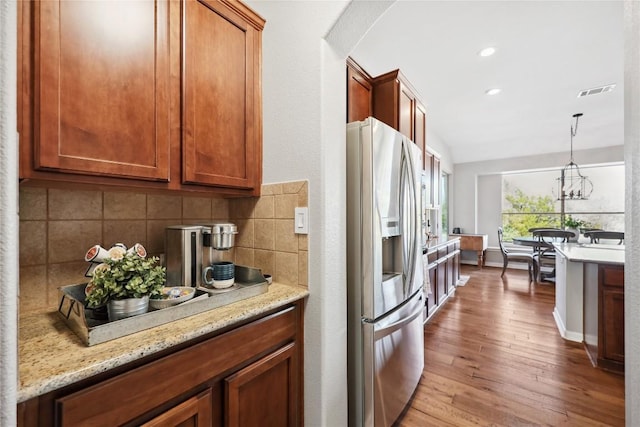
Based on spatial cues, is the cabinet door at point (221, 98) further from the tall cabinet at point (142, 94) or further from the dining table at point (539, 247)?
the dining table at point (539, 247)

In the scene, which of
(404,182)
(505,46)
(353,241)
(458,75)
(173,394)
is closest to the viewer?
(173,394)

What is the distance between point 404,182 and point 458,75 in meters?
2.28

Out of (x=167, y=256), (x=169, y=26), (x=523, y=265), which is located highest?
(x=169, y=26)

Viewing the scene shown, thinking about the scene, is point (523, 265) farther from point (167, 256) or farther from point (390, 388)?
point (167, 256)

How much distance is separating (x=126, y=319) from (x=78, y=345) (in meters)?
0.12

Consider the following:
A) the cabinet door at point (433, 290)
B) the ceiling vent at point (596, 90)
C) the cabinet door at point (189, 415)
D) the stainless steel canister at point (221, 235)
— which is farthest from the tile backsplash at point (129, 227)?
the ceiling vent at point (596, 90)

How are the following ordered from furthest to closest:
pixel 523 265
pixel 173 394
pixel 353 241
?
pixel 523 265, pixel 353 241, pixel 173 394

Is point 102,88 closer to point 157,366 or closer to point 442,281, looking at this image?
point 157,366

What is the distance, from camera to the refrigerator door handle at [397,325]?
143 cm

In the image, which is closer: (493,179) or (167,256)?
(167,256)

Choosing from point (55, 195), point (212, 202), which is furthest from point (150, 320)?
point (212, 202)

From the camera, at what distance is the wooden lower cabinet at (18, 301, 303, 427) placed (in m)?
0.67

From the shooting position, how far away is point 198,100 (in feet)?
4.06

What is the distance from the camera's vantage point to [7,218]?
1.60 ft
